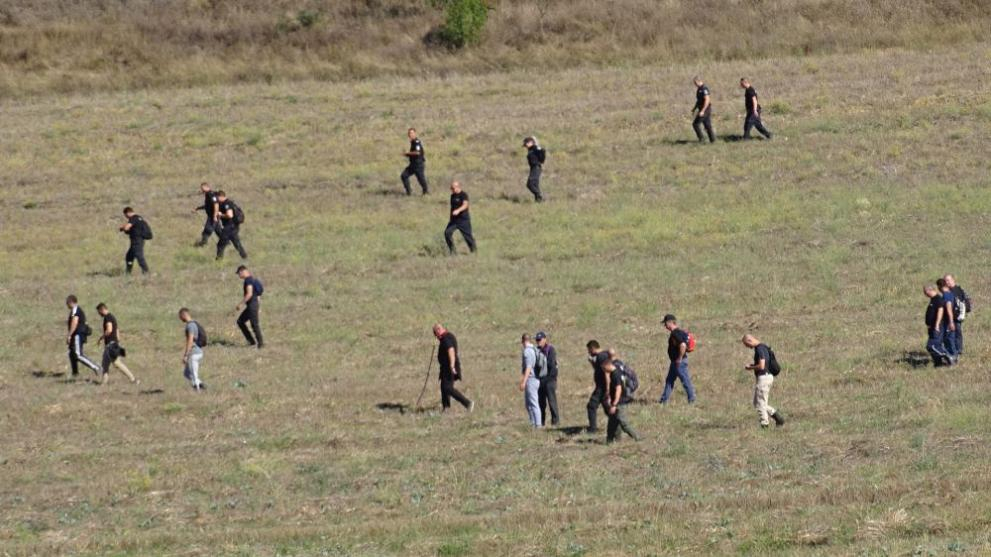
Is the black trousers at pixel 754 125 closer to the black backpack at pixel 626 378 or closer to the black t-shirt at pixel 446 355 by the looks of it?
the black t-shirt at pixel 446 355

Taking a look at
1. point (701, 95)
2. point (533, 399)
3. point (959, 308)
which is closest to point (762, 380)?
point (533, 399)

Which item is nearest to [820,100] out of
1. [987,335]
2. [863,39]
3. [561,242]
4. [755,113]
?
[755,113]

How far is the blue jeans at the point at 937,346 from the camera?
24.0 meters

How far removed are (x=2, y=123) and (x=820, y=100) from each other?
83.4ft

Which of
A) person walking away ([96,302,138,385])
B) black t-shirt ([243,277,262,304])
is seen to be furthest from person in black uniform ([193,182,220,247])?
person walking away ([96,302,138,385])

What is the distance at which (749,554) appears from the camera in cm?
1509

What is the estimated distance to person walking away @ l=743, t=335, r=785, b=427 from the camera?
68.7 ft

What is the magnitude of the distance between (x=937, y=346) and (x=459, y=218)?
39.1ft

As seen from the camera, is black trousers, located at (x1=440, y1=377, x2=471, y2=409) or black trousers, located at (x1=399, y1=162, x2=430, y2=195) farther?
black trousers, located at (x1=399, y1=162, x2=430, y2=195)

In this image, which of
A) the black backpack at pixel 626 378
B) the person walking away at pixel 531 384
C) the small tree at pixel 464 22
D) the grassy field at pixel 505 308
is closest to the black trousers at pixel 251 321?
the grassy field at pixel 505 308

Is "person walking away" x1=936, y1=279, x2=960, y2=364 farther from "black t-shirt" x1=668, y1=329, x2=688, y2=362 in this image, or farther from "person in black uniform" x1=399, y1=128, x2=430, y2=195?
"person in black uniform" x1=399, y1=128, x2=430, y2=195

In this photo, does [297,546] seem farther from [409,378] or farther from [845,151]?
[845,151]

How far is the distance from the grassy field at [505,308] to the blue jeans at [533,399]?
42 cm

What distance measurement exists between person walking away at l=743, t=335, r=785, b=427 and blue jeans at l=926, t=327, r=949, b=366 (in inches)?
157
